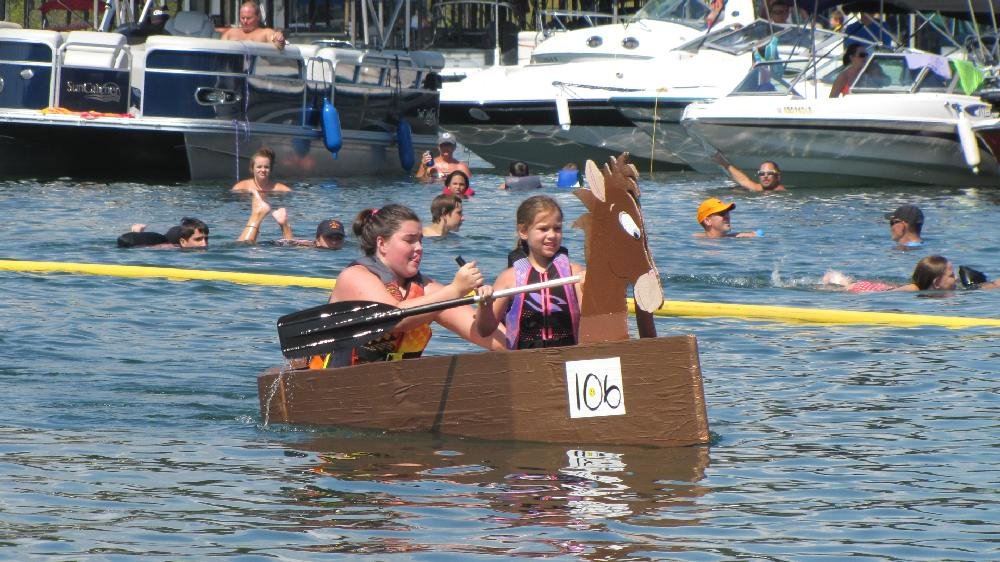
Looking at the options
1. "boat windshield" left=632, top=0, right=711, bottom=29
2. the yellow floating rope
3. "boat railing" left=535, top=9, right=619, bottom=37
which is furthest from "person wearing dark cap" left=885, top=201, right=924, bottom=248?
"boat railing" left=535, top=9, right=619, bottom=37

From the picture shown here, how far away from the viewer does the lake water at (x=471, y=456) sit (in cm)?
558

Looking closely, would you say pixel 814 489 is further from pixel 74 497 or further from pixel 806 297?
pixel 806 297

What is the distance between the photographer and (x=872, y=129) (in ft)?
69.6

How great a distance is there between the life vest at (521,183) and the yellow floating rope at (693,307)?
970 cm

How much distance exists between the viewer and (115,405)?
814 cm

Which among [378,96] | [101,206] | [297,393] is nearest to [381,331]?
[297,393]

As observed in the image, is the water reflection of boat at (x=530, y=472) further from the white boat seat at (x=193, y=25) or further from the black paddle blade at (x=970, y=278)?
the white boat seat at (x=193, y=25)

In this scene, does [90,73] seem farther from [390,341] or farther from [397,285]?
[397,285]

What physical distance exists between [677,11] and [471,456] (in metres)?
21.9

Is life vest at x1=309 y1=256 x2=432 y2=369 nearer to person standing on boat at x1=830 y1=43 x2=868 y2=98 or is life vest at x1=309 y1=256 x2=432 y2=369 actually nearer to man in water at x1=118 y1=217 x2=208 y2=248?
man in water at x1=118 y1=217 x2=208 y2=248

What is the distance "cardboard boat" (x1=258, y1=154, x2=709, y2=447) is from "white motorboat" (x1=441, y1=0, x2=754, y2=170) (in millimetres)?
18240

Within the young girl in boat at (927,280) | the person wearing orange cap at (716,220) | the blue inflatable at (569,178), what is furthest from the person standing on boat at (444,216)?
the blue inflatable at (569,178)

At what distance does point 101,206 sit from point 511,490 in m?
12.7

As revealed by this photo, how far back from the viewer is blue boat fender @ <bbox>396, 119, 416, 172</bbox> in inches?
949
